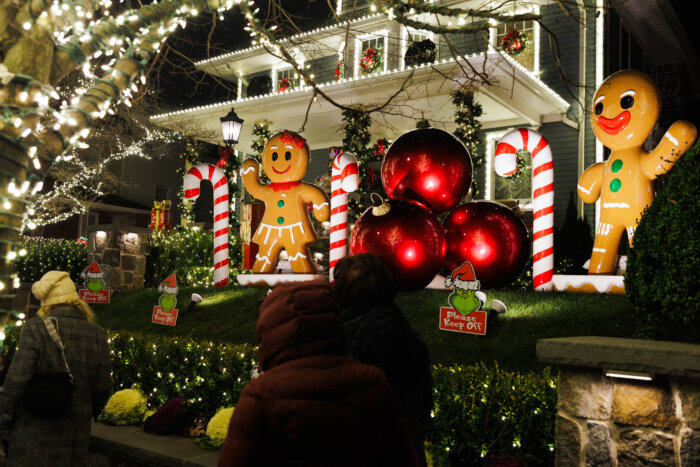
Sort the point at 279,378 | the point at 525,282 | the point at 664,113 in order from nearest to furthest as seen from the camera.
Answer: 1. the point at 279,378
2. the point at 525,282
3. the point at 664,113

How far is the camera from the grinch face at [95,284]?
9.81 metres

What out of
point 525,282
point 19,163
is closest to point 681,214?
point 19,163

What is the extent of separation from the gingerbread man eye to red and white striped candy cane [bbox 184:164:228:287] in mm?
7063

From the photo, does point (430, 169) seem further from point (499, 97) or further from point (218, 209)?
point (499, 97)

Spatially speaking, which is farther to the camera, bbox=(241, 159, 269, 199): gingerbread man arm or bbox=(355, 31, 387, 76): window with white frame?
bbox=(355, 31, 387, 76): window with white frame

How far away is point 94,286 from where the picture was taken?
984 cm

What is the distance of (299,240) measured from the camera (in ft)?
33.6

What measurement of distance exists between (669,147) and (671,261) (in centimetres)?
487

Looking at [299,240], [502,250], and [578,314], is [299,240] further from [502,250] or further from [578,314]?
[578,314]

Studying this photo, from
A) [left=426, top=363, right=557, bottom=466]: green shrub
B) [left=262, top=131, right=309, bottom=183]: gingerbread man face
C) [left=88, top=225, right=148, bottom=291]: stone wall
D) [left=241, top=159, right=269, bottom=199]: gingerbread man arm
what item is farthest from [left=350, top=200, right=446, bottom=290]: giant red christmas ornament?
[left=88, top=225, right=148, bottom=291]: stone wall

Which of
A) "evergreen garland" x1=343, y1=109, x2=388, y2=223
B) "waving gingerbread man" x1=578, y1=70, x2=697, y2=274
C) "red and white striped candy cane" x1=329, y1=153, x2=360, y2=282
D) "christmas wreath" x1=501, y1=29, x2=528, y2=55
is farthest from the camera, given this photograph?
"christmas wreath" x1=501, y1=29, x2=528, y2=55

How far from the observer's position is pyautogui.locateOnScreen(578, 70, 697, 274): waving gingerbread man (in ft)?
25.2

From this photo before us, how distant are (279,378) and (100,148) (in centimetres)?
2188

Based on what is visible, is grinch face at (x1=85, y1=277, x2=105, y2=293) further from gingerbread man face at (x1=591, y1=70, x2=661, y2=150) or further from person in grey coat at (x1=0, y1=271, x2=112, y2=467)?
gingerbread man face at (x1=591, y1=70, x2=661, y2=150)
